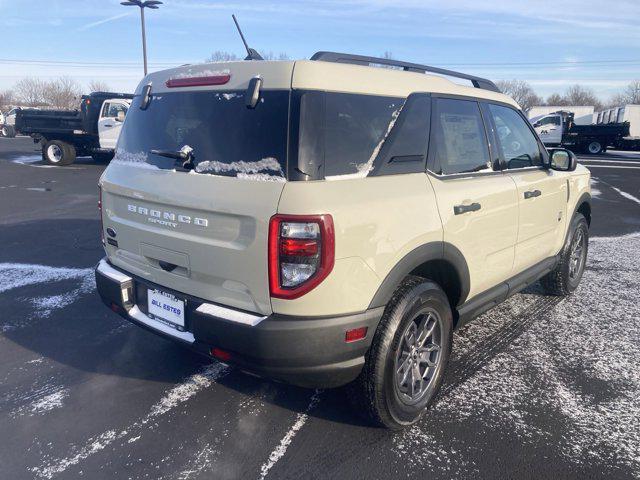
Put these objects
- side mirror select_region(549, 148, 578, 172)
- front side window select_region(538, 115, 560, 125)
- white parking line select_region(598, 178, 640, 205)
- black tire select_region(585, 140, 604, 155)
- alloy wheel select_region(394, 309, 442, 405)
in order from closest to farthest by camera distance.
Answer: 1. alloy wheel select_region(394, 309, 442, 405)
2. side mirror select_region(549, 148, 578, 172)
3. white parking line select_region(598, 178, 640, 205)
4. black tire select_region(585, 140, 604, 155)
5. front side window select_region(538, 115, 560, 125)

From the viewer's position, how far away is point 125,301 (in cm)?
305

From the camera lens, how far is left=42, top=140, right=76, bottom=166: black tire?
56.3 feet

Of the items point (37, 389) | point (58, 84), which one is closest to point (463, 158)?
point (37, 389)

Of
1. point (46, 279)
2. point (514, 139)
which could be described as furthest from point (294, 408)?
point (46, 279)

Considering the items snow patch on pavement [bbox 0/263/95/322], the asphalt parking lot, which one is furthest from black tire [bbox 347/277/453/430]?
snow patch on pavement [bbox 0/263/95/322]

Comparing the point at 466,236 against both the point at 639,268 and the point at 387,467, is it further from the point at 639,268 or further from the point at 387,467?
the point at 639,268

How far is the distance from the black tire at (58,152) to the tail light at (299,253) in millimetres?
17511

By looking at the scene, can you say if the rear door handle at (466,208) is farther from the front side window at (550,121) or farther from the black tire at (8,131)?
the black tire at (8,131)

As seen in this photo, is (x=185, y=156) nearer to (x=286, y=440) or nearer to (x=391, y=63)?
(x=391, y=63)

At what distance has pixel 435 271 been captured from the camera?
9.93 feet

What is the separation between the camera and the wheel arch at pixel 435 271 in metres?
2.53

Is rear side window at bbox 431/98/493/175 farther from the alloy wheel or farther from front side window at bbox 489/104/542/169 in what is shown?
the alloy wheel

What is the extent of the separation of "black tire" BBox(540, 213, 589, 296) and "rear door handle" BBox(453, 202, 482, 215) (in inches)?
82.1

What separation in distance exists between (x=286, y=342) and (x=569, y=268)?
3719mm
